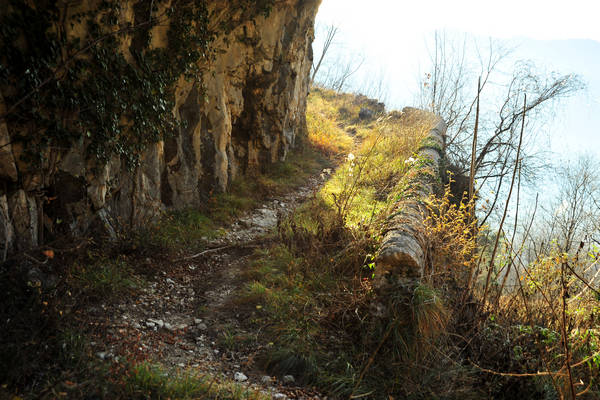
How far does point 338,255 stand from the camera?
4.62 meters

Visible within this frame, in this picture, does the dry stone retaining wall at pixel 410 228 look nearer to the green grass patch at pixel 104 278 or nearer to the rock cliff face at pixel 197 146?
the green grass patch at pixel 104 278

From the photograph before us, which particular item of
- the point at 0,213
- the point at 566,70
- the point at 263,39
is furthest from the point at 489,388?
the point at 566,70

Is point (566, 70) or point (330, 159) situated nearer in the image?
point (566, 70)

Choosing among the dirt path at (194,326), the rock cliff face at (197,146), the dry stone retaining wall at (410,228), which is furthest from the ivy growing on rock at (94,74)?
the dry stone retaining wall at (410,228)

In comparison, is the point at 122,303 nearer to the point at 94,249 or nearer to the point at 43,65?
the point at 94,249

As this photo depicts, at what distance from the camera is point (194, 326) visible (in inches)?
147

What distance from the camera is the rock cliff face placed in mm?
3275

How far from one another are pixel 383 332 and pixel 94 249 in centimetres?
320

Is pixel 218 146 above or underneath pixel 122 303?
above

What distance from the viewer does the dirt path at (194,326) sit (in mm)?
3020

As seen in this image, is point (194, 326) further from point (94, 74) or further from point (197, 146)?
point (197, 146)

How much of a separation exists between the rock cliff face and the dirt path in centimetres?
95

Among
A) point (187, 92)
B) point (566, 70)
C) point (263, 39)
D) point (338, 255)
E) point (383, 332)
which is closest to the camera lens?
point (383, 332)

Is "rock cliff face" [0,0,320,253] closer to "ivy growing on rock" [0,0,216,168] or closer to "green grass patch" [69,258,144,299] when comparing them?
"ivy growing on rock" [0,0,216,168]
